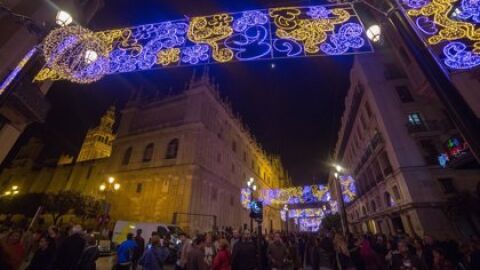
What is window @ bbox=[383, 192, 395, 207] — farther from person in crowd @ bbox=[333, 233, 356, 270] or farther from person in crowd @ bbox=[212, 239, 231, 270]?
person in crowd @ bbox=[212, 239, 231, 270]

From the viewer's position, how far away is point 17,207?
→ 32.1m

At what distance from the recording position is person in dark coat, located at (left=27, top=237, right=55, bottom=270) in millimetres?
5474

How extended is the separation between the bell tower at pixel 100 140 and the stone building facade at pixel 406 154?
50498 mm

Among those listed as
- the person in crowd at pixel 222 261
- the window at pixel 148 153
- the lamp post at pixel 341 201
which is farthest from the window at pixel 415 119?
the window at pixel 148 153

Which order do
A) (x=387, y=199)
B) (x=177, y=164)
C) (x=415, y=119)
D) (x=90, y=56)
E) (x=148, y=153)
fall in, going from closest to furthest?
1. (x=90, y=56)
2. (x=415, y=119)
3. (x=387, y=199)
4. (x=177, y=164)
5. (x=148, y=153)

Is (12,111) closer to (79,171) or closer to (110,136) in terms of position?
(79,171)

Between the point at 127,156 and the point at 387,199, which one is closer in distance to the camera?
the point at 387,199

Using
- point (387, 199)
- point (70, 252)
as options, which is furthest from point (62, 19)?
point (387, 199)

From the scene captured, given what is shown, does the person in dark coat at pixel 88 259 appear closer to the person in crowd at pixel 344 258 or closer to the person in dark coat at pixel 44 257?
the person in dark coat at pixel 44 257

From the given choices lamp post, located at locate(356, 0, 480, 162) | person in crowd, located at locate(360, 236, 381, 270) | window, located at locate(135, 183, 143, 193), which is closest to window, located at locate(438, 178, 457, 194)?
person in crowd, located at locate(360, 236, 381, 270)

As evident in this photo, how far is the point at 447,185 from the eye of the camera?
693 inches

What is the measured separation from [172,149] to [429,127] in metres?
25.3

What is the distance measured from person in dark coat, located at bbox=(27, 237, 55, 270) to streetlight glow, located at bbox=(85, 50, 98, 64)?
4621mm

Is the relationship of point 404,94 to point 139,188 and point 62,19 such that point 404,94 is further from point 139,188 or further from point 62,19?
point 139,188
